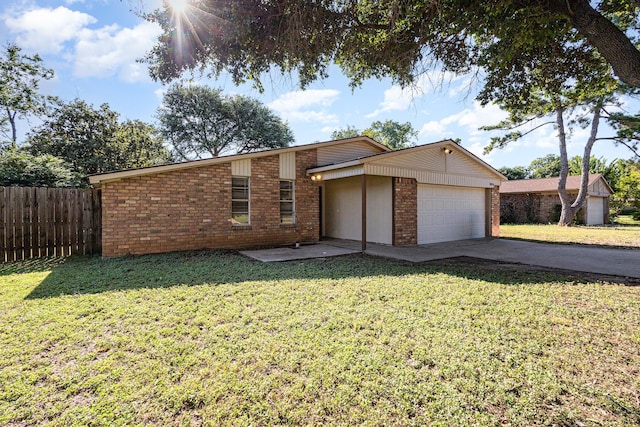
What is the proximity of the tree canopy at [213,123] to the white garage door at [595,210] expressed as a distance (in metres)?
24.3

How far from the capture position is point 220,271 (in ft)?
21.1

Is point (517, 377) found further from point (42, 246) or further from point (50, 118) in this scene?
point (50, 118)

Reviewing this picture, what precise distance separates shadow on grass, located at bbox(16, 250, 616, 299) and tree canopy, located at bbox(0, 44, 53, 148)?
17.9 m

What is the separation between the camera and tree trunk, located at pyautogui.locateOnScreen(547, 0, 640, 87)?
12.9ft

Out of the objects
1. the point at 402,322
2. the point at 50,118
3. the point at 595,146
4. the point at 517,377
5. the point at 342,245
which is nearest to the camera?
the point at 517,377

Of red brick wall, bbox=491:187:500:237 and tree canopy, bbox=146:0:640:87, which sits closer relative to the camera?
tree canopy, bbox=146:0:640:87

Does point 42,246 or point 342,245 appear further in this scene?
point 342,245

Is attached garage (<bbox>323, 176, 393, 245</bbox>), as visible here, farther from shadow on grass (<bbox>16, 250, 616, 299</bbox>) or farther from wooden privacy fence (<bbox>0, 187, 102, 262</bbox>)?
wooden privacy fence (<bbox>0, 187, 102, 262</bbox>)

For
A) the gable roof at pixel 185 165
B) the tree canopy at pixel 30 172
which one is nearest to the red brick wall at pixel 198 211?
the gable roof at pixel 185 165

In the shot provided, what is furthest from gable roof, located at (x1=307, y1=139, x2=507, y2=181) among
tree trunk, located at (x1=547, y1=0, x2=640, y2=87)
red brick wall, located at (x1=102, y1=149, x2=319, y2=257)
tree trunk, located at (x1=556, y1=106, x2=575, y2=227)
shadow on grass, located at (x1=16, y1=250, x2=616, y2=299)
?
tree trunk, located at (x1=556, y1=106, x2=575, y2=227)

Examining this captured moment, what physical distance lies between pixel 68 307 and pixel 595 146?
28.5 m

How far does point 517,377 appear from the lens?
2.57 m

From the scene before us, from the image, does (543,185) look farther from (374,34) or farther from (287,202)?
(374,34)

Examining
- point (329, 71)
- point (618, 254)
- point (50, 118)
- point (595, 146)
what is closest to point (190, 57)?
point (329, 71)
